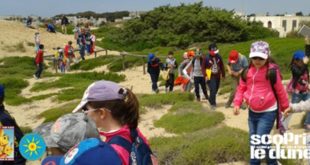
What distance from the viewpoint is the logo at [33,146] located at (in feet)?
9.23

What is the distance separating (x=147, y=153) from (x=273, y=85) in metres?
2.84

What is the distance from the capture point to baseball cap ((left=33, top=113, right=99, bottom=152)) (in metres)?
2.53

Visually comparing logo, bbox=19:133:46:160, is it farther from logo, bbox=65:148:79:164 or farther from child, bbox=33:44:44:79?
child, bbox=33:44:44:79

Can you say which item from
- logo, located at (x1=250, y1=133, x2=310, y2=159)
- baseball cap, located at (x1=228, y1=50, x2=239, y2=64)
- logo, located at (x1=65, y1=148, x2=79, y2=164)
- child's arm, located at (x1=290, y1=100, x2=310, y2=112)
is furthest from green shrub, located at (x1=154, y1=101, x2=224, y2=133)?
logo, located at (x1=65, y1=148, x2=79, y2=164)

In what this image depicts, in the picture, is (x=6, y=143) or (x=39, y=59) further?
(x=39, y=59)

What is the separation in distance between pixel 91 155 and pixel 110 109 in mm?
554

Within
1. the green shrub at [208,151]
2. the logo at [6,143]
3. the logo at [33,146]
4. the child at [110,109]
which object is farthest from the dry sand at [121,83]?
the child at [110,109]

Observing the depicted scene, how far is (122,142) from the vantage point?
8.30ft

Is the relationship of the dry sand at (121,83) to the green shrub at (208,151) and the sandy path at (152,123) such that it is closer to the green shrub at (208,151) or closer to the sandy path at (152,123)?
the sandy path at (152,123)

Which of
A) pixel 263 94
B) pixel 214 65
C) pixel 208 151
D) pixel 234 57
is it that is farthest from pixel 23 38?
pixel 263 94

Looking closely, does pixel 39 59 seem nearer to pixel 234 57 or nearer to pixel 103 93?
pixel 234 57

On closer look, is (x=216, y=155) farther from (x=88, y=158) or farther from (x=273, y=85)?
(x=88, y=158)

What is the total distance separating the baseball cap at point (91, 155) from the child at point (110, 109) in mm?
373

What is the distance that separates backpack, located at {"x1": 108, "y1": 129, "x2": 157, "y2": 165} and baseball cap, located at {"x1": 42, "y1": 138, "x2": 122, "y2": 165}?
242 millimetres
